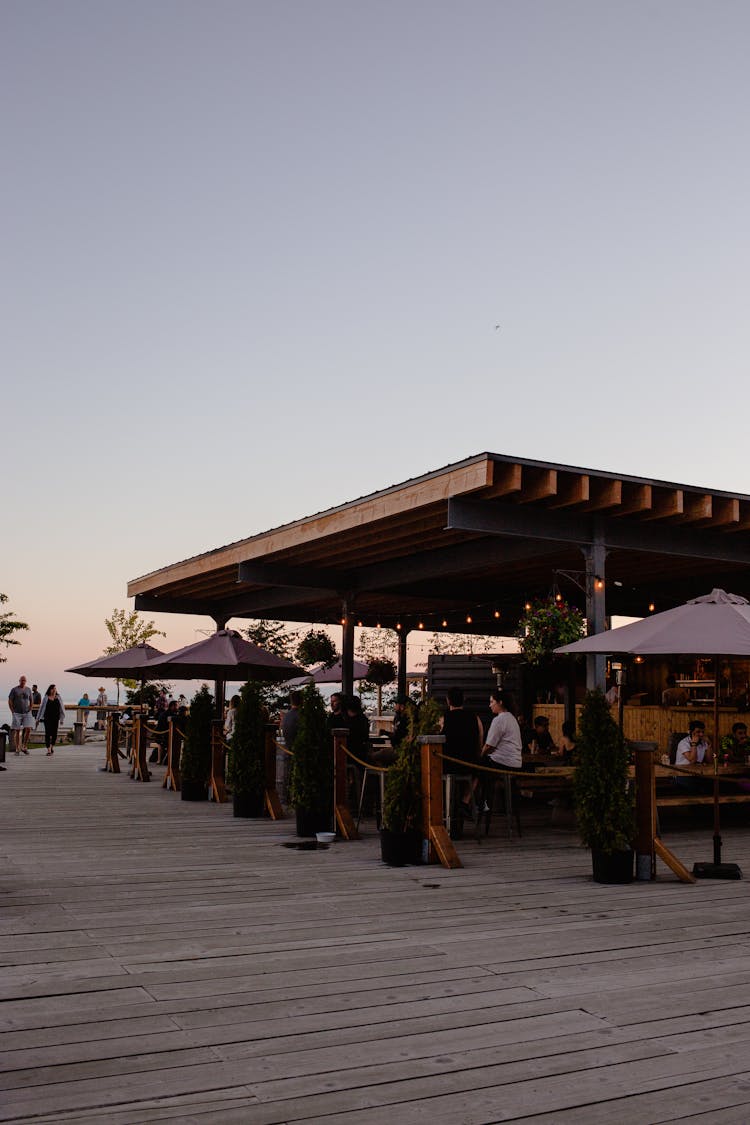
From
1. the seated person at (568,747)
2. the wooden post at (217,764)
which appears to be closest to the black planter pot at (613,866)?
the seated person at (568,747)

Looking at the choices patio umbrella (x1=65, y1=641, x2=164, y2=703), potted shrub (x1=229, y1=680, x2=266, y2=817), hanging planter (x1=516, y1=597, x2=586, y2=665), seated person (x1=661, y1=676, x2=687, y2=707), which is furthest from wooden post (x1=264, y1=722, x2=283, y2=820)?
seated person (x1=661, y1=676, x2=687, y2=707)

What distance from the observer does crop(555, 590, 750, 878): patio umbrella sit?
282 inches

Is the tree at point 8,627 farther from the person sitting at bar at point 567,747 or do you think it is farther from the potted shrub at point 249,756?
the potted shrub at point 249,756

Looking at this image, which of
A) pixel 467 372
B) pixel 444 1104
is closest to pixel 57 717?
pixel 467 372

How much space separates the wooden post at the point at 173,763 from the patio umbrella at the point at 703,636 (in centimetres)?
801

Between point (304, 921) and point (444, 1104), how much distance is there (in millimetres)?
2652

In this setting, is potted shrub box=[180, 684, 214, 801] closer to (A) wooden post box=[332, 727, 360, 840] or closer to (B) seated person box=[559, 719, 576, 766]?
(A) wooden post box=[332, 727, 360, 840]

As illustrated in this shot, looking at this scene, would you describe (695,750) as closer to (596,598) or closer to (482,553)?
(596,598)

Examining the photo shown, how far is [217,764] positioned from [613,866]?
667 cm

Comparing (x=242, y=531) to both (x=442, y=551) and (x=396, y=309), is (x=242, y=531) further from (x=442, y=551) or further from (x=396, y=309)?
(x=442, y=551)

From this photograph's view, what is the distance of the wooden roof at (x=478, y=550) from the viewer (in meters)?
10.3

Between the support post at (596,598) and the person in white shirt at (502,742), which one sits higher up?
the support post at (596,598)

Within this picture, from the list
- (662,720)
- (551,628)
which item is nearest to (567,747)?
(662,720)

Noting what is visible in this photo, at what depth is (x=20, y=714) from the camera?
22.0m
